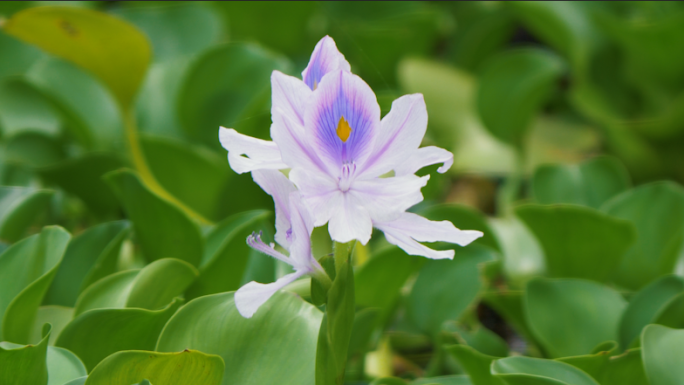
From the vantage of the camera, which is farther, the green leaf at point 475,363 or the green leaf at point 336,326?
the green leaf at point 475,363

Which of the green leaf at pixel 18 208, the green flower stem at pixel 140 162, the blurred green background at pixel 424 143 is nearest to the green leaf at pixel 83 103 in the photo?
the blurred green background at pixel 424 143

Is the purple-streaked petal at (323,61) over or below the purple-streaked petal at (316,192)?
over

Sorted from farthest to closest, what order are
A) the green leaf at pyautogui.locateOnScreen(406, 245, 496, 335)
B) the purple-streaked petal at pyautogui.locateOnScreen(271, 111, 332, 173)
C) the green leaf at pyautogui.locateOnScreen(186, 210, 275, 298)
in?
the green leaf at pyautogui.locateOnScreen(406, 245, 496, 335) → the green leaf at pyautogui.locateOnScreen(186, 210, 275, 298) → the purple-streaked petal at pyautogui.locateOnScreen(271, 111, 332, 173)

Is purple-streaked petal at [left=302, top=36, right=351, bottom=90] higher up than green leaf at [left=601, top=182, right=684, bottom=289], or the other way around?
purple-streaked petal at [left=302, top=36, right=351, bottom=90]

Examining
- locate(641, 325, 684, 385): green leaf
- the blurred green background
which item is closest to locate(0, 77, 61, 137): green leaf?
the blurred green background

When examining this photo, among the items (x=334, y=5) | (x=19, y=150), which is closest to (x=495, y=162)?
(x=334, y=5)

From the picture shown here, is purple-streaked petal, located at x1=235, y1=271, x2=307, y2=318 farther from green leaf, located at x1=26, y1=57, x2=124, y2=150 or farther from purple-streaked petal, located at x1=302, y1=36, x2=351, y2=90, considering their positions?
green leaf, located at x1=26, y1=57, x2=124, y2=150

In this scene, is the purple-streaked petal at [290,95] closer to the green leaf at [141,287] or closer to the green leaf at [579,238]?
the green leaf at [141,287]
